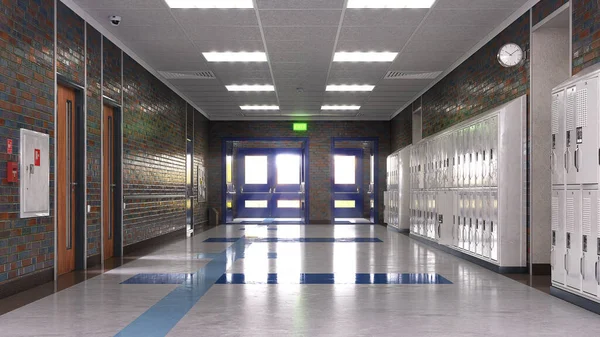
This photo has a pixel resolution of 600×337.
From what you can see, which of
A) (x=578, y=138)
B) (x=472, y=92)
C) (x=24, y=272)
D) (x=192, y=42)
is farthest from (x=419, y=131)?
(x=24, y=272)

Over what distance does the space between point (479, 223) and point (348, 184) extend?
44.6 feet

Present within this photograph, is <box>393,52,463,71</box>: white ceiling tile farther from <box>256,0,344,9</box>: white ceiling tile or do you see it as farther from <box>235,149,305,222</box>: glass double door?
<box>235,149,305,222</box>: glass double door

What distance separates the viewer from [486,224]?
802cm

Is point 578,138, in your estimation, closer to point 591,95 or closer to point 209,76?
point 591,95

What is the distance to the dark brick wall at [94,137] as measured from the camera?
8125 mm

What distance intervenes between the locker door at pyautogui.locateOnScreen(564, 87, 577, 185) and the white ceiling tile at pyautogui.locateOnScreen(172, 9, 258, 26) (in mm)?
3834

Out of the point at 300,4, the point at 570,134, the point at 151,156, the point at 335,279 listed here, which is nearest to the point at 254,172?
the point at 151,156

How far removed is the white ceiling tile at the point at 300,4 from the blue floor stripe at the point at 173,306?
127 inches

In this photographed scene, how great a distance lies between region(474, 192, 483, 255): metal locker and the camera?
824 cm

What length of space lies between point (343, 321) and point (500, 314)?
4.36 feet

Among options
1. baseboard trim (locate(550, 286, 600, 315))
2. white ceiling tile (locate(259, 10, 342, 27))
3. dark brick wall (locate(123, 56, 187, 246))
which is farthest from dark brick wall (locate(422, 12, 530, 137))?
dark brick wall (locate(123, 56, 187, 246))

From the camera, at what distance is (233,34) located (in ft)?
28.5

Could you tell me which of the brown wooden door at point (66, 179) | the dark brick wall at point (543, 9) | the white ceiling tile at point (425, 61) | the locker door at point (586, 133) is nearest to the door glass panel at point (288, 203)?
the white ceiling tile at point (425, 61)

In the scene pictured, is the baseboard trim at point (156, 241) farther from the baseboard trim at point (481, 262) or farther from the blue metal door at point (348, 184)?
the blue metal door at point (348, 184)
